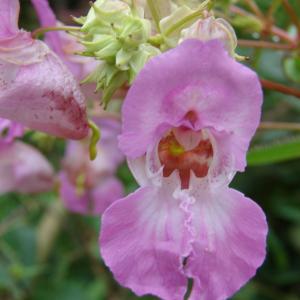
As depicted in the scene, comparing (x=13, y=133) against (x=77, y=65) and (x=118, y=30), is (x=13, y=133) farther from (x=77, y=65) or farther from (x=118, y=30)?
(x=118, y=30)

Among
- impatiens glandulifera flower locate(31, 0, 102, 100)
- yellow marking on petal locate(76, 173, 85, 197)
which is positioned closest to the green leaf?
impatiens glandulifera flower locate(31, 0, 102, 100)

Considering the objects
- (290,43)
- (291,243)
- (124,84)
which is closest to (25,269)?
(291,243)

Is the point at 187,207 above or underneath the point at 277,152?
above

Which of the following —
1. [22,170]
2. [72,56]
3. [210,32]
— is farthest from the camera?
[22,170]

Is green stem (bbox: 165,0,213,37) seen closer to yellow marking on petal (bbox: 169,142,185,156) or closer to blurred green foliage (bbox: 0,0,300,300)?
yellow marking on petal (bbox: 169,142,185,156)

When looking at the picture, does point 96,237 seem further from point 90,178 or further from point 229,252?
point 229,252

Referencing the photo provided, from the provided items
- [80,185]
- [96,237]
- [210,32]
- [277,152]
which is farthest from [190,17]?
[96,237]

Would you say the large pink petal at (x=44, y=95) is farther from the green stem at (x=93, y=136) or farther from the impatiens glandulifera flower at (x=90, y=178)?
the impatiens glandulifera flower at (x=90, y=178)
